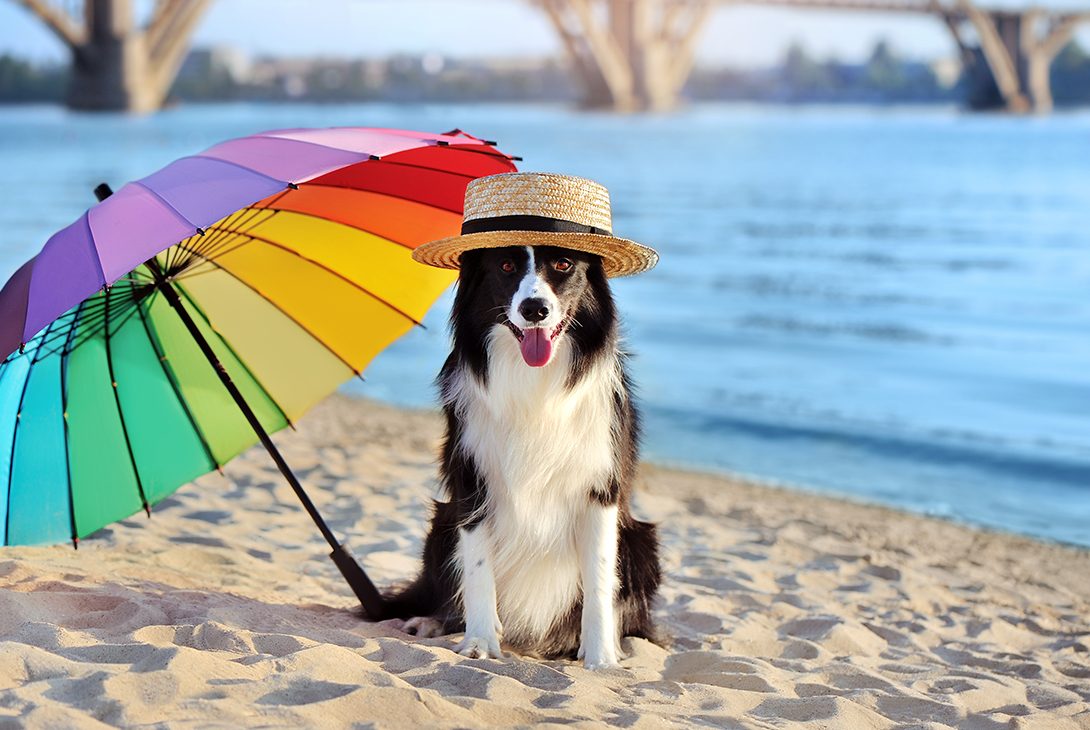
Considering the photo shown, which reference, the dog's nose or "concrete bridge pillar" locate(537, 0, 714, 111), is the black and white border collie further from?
"concrete bridge pillar" locate(537, 0, 714, 111)

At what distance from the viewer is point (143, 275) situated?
3574mm

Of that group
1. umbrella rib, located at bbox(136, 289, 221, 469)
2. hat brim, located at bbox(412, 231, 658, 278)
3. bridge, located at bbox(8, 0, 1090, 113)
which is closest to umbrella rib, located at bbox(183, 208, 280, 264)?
umbrella rib, located at bbox(136, 289, 221, 469)

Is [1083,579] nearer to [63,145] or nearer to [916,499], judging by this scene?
[916,499]

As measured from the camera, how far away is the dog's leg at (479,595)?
3.18m

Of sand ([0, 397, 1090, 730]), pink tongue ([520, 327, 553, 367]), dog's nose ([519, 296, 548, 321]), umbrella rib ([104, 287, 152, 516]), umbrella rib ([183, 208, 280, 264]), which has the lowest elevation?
sand ([0, 397, 1090, 730])

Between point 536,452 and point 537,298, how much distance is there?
0.44 metres

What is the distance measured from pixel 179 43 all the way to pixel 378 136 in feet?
160

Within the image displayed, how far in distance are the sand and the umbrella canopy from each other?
0.32m

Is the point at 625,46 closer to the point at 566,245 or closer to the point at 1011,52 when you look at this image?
the point at 1011,52

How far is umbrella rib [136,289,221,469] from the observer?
3.63 m

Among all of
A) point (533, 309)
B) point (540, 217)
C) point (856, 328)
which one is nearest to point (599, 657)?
point (533, 309)

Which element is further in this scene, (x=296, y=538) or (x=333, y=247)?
(x=296, y=538)

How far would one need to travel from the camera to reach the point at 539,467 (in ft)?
10.1

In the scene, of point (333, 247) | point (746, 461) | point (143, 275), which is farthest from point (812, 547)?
point (143, 275)
